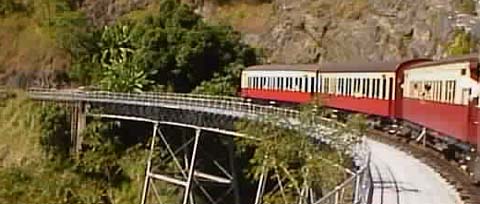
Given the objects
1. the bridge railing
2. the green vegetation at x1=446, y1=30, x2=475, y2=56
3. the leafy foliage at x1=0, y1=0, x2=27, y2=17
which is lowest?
the bridge railing

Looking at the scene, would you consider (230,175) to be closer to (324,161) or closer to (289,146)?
(289,146)

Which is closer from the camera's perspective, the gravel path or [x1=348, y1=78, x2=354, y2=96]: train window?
the gravel path

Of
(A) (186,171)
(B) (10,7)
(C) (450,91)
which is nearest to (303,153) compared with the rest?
(C) (450,91)

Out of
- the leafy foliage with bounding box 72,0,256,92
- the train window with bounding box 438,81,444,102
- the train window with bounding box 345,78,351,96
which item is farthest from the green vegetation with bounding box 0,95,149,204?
the train window with bounding box 438,81,444,102

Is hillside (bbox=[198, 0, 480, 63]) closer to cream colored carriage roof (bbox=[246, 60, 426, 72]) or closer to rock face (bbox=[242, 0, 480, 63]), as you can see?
rock face (bbox=[242, 0, 480, 63])

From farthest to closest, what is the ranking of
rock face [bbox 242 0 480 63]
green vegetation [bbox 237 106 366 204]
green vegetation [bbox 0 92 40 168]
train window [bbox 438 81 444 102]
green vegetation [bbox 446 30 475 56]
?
green vegetation [bbox 0 92 40 168]
rock face [bbox 242 0 480 63]
green vegetation [bbox 446 30 475 56]
train window [bbox 438 81 444 102]
green vegetation [bbox 237 106 366 204]

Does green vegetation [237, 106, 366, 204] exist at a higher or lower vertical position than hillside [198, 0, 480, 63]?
lower

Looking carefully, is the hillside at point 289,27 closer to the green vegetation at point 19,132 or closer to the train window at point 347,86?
the train window at point 347,86

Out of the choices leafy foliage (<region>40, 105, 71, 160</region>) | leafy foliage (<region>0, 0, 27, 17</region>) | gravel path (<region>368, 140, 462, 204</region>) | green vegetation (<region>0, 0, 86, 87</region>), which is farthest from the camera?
leafy foliage (<region>0, 0, 27, 17</region>)
